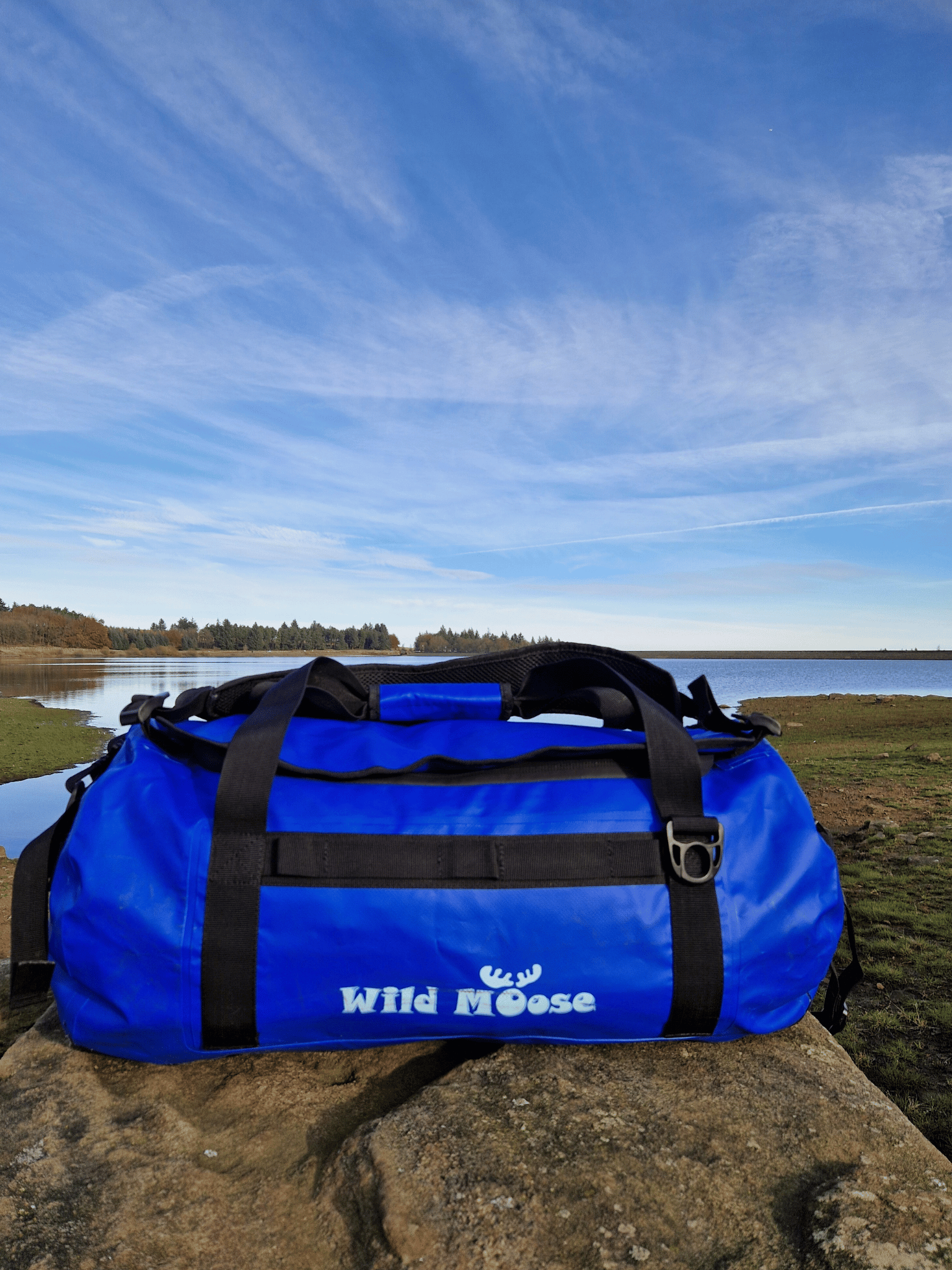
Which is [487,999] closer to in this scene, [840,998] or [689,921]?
[689,921]

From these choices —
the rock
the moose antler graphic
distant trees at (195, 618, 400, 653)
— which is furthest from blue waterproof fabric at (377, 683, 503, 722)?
distant trees at (195, 618, 400, 653)

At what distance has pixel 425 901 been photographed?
5.73ft

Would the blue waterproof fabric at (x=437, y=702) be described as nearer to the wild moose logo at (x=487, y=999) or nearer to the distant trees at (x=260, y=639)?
the wild moose logo at (x=487, y=999)

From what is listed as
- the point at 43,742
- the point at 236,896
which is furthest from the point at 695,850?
the point at 43,742

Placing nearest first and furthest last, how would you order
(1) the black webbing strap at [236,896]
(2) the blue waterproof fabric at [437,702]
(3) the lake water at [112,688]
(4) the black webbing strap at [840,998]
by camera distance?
(1) the black webbing strap at [236,896], (4) the black webbing strap at [840,998], (2) the blue waterproof fabric at [437,702], (3) the lake water at [112,688]

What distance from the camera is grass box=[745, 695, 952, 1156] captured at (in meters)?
2.97

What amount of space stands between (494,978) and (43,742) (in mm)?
22825

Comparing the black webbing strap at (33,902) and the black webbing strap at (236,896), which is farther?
the black webbing strap at (33,902)

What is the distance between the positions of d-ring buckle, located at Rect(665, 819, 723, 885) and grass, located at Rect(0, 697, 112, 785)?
17.3m

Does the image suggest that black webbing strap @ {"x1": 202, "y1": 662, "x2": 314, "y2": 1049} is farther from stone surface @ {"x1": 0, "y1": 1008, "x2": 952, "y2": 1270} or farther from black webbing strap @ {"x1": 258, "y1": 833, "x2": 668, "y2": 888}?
stone surface @ {"x1": 0, "y1": 1008, "x2": 952, "y2": 1270}

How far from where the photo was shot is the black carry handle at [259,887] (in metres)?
1.75

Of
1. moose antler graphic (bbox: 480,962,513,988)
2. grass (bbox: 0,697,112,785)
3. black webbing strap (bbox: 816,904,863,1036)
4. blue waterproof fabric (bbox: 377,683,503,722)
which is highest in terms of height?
blue waterproof fabric (bbox: 377,683,503,722)

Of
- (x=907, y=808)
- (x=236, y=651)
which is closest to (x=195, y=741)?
(x=907, y=808)

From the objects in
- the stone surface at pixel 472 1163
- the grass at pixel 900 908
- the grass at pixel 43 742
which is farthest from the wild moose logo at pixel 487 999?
the grass at pixel 43 742
